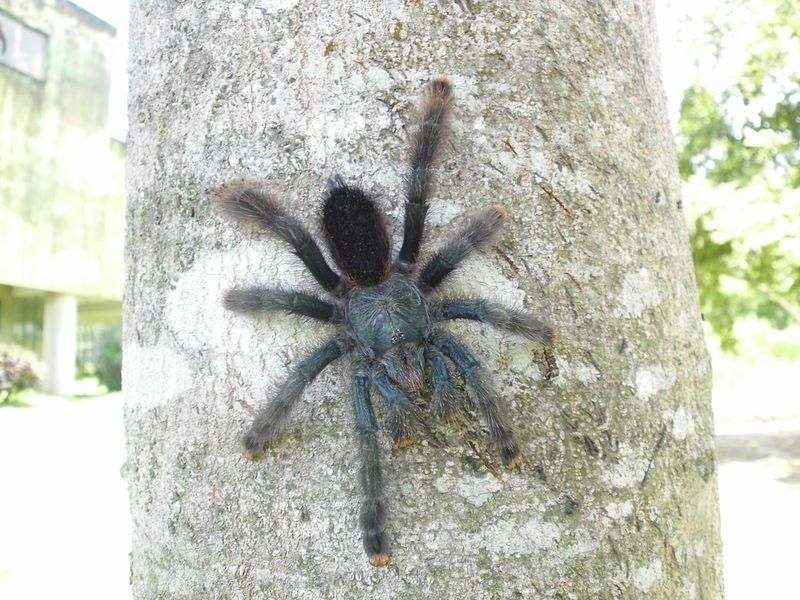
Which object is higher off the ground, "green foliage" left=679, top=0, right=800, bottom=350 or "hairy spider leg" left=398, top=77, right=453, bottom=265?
"green foliage" left=679, top=0, right=800, bottom=350

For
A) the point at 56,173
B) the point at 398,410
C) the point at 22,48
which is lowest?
the point at 398,410

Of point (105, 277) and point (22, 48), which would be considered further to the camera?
point (105, 277)

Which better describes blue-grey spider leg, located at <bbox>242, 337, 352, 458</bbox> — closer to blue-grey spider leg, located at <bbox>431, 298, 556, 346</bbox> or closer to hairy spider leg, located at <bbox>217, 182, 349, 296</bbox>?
hairy spider leg, located at <bbox>217, 182, 349, 296</bbox>

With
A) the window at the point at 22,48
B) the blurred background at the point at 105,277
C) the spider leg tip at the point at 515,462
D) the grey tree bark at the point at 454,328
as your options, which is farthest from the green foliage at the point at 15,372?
the spider leg tip at the point at 515,462

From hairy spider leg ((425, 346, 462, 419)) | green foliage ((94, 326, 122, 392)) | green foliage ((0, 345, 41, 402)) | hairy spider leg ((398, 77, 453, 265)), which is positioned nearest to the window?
green foliage ((0, 345, 41, 402))

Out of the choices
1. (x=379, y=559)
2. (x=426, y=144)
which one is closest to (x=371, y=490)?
(x=379, y=559)

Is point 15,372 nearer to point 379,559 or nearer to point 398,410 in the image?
point 398,410
